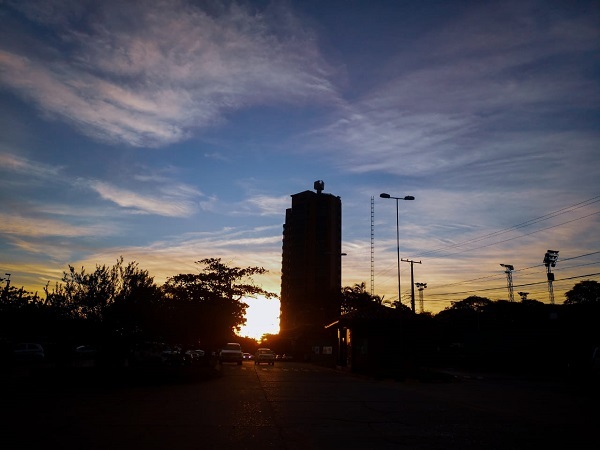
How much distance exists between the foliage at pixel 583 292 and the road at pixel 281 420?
307ft

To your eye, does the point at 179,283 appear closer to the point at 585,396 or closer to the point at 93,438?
the point at 585,396

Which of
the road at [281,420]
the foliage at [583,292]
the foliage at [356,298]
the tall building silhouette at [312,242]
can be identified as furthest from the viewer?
the tall building silhouette at [312,242]

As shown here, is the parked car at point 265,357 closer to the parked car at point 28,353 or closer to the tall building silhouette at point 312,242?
the parked car at point 28,353

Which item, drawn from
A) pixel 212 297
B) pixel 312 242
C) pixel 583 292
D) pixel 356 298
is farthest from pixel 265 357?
pixel 312 242

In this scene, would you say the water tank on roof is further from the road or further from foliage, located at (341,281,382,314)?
the road

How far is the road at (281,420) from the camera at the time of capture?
934cm

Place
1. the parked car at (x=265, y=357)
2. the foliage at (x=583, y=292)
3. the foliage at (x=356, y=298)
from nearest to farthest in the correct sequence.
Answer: the parked car at (x=265, y=357)
the foliage at (x=356, y=298)
the foliage at (x=583, y=292)

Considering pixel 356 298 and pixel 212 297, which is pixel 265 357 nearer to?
pixel 212 297

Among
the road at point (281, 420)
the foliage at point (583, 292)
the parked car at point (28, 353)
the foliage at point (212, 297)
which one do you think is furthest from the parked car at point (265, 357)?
the foliage at point (583, 292)

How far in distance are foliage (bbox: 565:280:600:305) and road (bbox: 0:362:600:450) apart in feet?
307

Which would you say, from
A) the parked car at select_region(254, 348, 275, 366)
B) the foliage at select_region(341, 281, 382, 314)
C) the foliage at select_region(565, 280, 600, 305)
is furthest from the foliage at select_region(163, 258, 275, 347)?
the foliage at select_region(565, 280, 600, 305)

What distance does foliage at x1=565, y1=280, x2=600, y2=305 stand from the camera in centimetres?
10031

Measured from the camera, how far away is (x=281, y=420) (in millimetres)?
12023

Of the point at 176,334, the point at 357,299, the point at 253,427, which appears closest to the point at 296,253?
the point at 357,299
